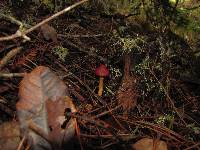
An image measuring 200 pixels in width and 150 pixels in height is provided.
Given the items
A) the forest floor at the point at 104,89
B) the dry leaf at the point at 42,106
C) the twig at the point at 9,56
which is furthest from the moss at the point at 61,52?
the dry leaf at the point at 42,106

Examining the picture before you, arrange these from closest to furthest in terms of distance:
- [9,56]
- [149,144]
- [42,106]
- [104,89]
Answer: [42,106], [149,144], [9,56], [104,89]

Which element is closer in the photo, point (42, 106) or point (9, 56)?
point (42, 106)

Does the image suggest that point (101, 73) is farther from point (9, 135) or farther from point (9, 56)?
point (9, 135)

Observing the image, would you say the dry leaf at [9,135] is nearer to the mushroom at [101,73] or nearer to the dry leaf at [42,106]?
the dry leaf at [42,106]

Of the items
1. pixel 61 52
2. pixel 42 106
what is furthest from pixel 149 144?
pixel 61 52

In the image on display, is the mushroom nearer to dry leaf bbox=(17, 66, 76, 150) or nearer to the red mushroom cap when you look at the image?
the red mushroom cap

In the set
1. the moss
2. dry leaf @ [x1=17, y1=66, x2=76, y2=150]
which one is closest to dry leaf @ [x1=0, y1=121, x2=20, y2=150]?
dry leaf @ [x1=17, y1=66, x2=76, y2=150]

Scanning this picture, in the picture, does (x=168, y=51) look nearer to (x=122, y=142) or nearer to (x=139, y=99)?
(x=139, y=99)

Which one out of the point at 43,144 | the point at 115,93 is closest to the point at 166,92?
the point at 115,93
